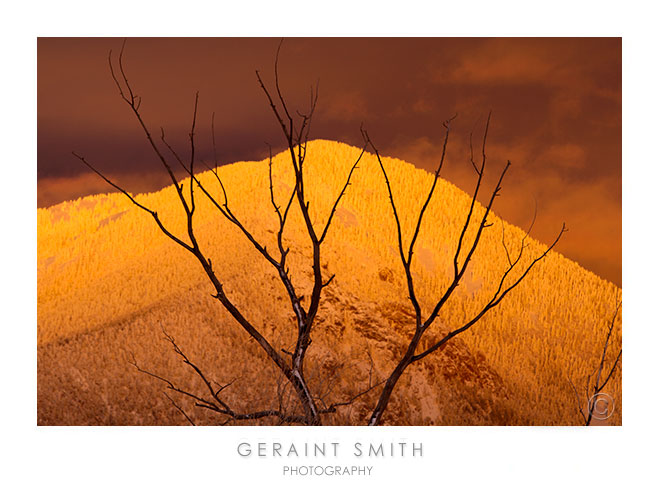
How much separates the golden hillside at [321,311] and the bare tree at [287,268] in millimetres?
41

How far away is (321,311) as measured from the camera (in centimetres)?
229

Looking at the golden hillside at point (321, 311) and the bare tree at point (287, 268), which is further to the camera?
the golden hillside at point (321, 311)

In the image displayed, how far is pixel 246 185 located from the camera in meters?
2.44

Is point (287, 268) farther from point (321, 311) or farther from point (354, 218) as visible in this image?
point (354, 218)

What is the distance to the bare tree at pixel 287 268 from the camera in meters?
1.46

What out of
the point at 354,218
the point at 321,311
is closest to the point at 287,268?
the point at 321,311
